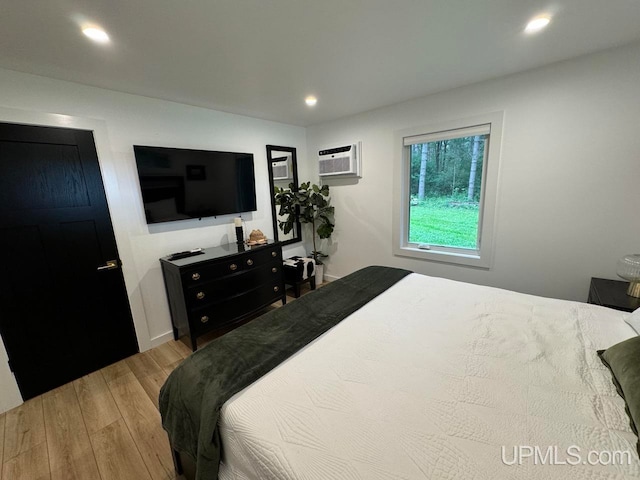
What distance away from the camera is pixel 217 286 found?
237 cm

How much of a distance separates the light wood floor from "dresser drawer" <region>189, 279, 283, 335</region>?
461 mm

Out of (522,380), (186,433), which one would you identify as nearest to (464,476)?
(522,380)

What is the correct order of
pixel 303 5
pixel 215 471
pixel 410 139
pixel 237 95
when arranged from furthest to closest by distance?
pixel 410 139 → pixel 237 95 → pixel 303 5 → pixel 215 471

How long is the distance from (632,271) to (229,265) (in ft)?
10.3

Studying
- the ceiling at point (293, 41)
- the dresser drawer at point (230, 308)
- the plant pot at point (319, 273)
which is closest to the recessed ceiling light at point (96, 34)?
the ceiling at point (293, 41)

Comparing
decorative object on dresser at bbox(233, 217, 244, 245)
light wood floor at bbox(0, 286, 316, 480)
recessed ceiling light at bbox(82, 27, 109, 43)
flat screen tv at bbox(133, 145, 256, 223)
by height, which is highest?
recessed ceiling light at bbox(82, 27, 109, 43)

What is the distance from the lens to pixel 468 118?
2.38m

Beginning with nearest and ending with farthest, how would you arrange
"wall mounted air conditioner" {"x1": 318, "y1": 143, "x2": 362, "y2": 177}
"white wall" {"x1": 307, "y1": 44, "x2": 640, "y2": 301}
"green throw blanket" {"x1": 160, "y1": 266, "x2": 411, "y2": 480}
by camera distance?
1. "green throw blanket" {"x1": 160, "y1": 266, "x2": 411, "y2": 480}
2. "white wall" {"x1": 307, "y1": 44, "x2": 640, "y2": 301}
3. "wall mounted air conditioner" {"x1": 318, "y1": 143, "x2": 362, "y2": 177}

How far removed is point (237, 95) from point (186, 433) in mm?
2545

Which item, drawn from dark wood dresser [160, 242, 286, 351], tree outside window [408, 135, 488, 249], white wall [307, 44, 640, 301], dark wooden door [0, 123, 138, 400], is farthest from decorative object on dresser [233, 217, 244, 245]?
white wall [307, 44, 640, 301]

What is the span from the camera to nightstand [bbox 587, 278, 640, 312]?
1.59m

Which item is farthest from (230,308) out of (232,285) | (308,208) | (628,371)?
(628,371)

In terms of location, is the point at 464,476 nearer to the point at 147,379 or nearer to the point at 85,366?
the point at 147,379

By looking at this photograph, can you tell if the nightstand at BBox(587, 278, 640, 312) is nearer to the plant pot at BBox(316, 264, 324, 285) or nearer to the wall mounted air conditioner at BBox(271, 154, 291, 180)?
the plant pot at BBox(316, 264, 324, 285)
